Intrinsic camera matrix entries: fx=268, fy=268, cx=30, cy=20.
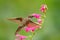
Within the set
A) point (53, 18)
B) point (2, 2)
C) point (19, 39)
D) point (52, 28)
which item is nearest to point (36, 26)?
point (19, 39)

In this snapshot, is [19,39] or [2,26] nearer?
[19,39]

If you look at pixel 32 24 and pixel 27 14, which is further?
A: pixel 27 14

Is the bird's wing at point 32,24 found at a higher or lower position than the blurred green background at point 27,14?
higher

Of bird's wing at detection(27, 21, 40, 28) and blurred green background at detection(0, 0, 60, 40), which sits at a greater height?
bird's wing at detection(27, 21, 40, 28)

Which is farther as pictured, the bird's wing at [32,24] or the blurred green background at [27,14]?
the blurred green background at [27,14]

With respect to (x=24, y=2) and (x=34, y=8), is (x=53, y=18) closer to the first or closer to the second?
(x=34, y=8)

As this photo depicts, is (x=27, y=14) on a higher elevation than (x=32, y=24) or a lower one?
lower

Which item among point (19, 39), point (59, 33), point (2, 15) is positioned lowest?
point (59, 33)

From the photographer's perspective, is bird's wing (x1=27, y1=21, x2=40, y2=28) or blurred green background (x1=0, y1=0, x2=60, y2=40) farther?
blurred green background (x1=0, y1=0, x2=60, y2=40)
